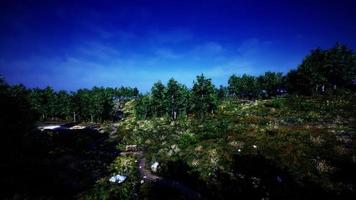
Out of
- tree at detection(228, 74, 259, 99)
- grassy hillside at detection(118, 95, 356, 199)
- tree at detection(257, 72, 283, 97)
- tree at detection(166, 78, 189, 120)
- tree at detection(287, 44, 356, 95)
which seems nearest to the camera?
grassy hillside at detection(118, 95, 356, 199)

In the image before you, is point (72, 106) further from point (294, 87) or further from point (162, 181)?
point (294, 87)

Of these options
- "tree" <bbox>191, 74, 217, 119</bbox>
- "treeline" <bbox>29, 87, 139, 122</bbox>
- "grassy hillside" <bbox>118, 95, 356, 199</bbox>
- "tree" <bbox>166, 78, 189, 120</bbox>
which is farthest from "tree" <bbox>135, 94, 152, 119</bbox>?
"grassy hillside" <bbox>118, 95, 356, 199</bbox>

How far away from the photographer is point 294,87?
7912 cm

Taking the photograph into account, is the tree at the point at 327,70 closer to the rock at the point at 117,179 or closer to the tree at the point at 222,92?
the tree at the point at 222,92

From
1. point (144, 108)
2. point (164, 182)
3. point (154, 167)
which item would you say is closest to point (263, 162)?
point (164, 182)

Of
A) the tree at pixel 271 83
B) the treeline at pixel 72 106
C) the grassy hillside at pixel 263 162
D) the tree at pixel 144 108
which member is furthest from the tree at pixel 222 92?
the grassy hillside at pixel 263 162

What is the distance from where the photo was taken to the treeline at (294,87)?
2031 inches

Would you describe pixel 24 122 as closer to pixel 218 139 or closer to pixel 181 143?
pixel 181 143

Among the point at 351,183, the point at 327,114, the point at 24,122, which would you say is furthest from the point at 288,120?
the point at 24,122

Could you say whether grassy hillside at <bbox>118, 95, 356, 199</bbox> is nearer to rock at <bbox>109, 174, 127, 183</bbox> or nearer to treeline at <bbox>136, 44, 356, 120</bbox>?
rock at <bbox>109, 174, 127, 183</bbox>

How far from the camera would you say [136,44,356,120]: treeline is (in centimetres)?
5159

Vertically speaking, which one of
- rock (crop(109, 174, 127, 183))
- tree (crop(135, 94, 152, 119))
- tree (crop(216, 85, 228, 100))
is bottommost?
rock (crop(109, 174, 127, 183))

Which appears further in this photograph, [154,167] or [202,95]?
[202,95]

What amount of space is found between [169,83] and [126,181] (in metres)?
42.1
